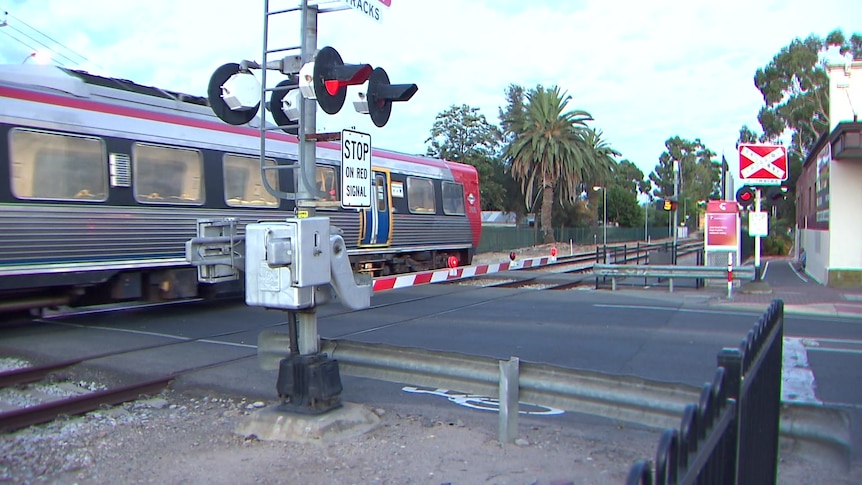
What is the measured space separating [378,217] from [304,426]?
12199 mm

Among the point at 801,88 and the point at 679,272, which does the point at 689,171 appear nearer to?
the point at 801,88

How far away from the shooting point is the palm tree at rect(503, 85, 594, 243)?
4670 centimetres

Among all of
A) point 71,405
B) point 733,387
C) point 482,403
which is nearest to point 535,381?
point 482,403

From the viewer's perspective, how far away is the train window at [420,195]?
18922 millimetres

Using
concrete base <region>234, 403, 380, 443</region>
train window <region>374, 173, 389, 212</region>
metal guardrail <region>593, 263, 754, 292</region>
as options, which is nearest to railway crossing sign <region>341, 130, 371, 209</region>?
concrete base <region>234, 403, 380, 443</region>

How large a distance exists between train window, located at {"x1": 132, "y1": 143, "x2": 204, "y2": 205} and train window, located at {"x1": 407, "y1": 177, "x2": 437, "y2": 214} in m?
6.70

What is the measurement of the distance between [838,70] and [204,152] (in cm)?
1773

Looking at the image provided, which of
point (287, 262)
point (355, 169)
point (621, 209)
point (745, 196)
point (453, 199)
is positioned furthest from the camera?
point (621, 209)

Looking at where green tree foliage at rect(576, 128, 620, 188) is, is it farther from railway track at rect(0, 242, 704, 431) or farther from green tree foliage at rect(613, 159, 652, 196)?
green tree foliage at rect(613, 159, 652, 196)

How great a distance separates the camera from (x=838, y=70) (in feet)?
67.5

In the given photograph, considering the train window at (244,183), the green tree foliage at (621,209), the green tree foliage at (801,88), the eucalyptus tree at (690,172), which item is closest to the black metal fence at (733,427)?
the train window at (244,183)

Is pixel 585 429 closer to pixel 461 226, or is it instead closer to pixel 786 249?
pixel 461 226

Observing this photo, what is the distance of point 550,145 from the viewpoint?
46.2 metres

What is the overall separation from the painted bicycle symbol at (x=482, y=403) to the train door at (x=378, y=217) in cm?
980
